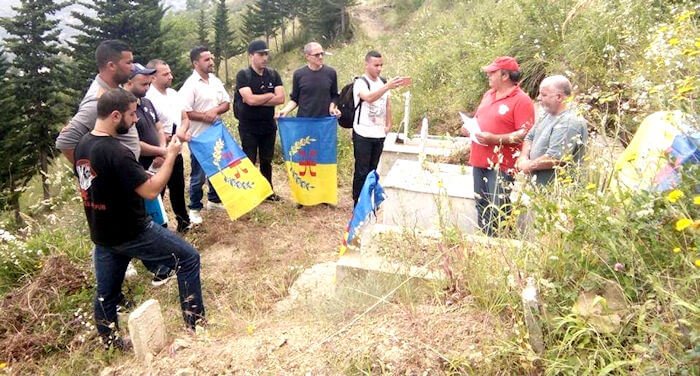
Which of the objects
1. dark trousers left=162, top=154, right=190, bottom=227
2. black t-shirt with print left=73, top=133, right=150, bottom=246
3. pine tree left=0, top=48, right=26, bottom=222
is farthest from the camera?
pine tree left=0, top=48, right=26, bottom=222

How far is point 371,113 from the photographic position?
5227mm

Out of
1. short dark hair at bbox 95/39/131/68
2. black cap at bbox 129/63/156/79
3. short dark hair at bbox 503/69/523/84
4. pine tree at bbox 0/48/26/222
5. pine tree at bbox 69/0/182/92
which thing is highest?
pine tree at bbox 69/0/182/92

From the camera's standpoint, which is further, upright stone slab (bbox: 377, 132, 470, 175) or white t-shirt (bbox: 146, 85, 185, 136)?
upright stone slab (bbox: 377, 132, 470, 175)

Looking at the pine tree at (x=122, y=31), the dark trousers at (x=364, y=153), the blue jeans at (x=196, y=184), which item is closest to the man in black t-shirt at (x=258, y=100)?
the blue jeans at (x=196, y=184)

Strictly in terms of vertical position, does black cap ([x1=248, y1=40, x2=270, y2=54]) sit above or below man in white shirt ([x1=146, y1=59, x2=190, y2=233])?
above

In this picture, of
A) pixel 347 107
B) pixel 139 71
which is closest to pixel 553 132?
pixel 347 107

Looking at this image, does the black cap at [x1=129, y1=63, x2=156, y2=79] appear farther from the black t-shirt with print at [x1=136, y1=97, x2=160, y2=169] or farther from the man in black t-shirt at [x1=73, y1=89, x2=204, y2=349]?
the man in black t-shirt at [x1=73, y1=89, x2=204, y2=349]

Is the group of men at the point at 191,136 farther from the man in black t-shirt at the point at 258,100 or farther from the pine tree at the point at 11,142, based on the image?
the pine tree at the point at 11,142

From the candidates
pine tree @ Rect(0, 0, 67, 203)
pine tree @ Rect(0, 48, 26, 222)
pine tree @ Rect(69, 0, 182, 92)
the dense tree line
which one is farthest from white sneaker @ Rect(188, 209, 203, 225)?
pine tree @ Rect(69, 0, 182, 92)

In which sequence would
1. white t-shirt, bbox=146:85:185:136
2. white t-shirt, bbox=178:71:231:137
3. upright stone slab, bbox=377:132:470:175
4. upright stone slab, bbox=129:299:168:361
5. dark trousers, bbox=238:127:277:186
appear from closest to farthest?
upright stone slab, bbox=129:299:168:361, white t-shirt, bbox=146:85:185:136, white t-shirt, bbox=178:71:231:137, dark trousers, bbox=238:127:277:186, upright stone slab, bbox=377:132:470:175

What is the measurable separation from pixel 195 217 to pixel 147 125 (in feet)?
4.49

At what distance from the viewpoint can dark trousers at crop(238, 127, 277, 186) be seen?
571cm

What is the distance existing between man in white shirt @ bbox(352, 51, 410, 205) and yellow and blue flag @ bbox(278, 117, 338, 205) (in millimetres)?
389

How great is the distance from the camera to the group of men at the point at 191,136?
10.2 feet
